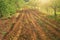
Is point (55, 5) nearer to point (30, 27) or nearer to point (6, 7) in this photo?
point (30, 27)

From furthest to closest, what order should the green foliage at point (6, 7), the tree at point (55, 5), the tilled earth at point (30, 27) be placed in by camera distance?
the green foliage at point (6, 7), the tree at point (55, 5), the tilled earth at point (30, 27)

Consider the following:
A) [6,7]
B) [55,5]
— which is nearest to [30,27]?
[55,5]

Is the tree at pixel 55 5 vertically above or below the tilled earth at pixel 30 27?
above

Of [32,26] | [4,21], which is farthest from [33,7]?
[4,21]

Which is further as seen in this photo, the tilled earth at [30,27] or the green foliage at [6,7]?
the green foliage at [6,7]

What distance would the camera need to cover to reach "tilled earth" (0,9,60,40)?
5.74 meters

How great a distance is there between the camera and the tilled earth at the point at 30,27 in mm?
5738

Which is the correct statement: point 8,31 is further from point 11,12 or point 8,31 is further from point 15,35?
point 11,12

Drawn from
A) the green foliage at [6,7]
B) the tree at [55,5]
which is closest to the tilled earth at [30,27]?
the green foliage at [6,7]

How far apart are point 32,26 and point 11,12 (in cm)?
114

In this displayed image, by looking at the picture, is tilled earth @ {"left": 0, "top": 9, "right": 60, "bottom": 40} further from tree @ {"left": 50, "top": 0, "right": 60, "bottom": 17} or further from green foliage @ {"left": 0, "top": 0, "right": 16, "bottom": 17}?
tree @ {"left": 50, "top": 0, "right": 60, "bottom": 17}

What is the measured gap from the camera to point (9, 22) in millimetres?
6340

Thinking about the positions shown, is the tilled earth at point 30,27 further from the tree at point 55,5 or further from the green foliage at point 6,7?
the tree at point 55,5

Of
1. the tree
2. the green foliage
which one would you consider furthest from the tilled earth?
the tree
